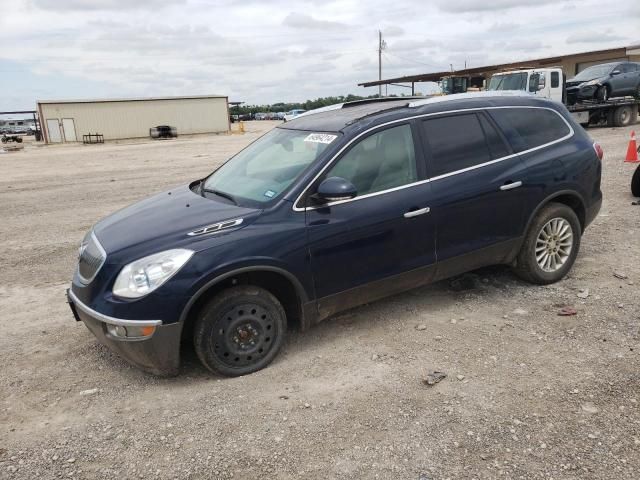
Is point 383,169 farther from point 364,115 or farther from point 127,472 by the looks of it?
point 127,472

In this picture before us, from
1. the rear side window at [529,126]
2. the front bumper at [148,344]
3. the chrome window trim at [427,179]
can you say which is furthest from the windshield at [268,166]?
the rear side window at [529,126]

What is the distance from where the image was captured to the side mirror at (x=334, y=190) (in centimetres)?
367

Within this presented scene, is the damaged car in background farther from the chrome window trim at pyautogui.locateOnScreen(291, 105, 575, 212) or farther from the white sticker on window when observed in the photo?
the white sticker on window

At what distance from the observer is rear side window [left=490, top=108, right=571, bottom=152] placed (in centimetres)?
474

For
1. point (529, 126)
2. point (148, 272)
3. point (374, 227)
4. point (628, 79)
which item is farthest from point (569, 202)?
point (628, 79)

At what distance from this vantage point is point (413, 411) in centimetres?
324

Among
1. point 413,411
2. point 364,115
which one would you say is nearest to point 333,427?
point 413,411

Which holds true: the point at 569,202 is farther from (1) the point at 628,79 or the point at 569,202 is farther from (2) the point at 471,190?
(1) the point at 628,79

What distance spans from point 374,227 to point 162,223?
60.4 inches

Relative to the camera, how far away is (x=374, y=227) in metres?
3.94

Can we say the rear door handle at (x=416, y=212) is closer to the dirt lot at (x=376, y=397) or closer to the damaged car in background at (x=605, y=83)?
the dirt lot at (x=376, y=397)

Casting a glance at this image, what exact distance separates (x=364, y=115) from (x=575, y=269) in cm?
283

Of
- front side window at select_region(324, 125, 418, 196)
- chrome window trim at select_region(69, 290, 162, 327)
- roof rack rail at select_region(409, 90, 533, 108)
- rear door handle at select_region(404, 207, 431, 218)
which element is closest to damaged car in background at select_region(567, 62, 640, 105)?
roof rack rail at select_region(409, 90, 533, 108)

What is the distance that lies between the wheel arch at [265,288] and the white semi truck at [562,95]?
17567mm
